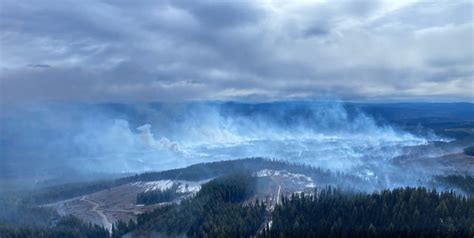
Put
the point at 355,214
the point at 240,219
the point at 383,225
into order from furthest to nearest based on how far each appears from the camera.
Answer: the point at 240,219
the point at 355,214
the point at 383,225

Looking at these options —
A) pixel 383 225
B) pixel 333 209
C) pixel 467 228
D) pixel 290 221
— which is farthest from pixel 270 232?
pixel 467 228

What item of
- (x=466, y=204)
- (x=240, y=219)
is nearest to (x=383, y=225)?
(x=466, y=204)

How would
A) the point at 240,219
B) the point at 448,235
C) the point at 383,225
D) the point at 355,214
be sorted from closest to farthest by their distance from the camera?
the point at 448,235 < the point at 383,225 < the point at 355,214 < the point at 240,219

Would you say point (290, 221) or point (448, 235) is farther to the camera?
point (290, 221)

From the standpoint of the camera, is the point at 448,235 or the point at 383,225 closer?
the point at 448,235

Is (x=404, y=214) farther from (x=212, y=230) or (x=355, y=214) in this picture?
(x=212, y=230)

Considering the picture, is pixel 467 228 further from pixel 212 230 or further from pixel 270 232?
pixel 212 230

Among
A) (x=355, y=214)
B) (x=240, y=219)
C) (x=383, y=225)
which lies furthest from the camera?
(x=240, y=219)

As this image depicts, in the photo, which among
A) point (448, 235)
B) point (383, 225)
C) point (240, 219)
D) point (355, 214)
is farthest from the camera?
point (240, 219)
